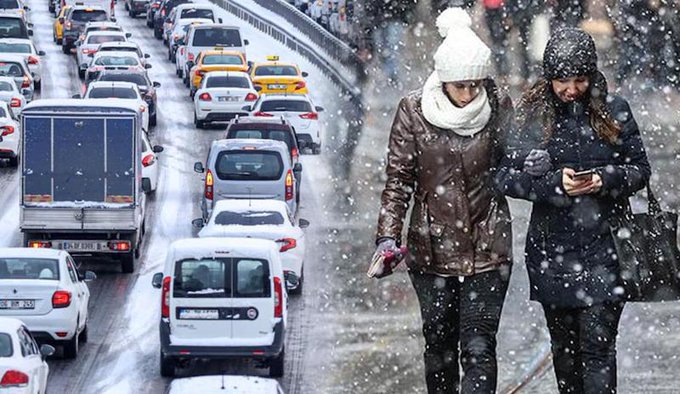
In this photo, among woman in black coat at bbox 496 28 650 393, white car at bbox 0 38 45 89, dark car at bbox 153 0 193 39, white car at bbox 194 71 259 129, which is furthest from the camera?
dark car at bbox 153 0 193 39

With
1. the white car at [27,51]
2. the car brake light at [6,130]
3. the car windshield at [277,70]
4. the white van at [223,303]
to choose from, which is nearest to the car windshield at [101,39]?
the white car at [27,51]

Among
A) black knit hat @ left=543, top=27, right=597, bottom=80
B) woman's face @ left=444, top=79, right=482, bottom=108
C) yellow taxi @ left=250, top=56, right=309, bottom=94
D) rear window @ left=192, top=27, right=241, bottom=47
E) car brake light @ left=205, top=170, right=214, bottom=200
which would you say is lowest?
rear window @ left=192, top=27, right=241, bottom=47

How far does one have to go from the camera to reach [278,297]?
73.8ft

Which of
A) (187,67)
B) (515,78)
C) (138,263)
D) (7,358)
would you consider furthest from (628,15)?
(7,358)

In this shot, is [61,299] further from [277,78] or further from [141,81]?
[277,78]

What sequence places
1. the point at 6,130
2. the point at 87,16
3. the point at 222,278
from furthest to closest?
the point at 87,16 → the point at 6,130 → the point at 222,278

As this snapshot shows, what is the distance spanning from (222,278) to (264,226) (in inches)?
209

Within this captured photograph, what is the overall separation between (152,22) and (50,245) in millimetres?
54203

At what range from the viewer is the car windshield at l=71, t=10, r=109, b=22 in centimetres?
7250

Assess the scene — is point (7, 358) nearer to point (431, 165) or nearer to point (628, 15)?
point (431, 165)

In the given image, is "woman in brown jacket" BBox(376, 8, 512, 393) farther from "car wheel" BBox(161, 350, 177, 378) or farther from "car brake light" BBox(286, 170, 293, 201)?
"car brake light" BBox(286, 170, 293, 201)

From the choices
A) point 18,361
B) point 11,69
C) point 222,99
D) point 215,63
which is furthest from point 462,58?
point 215,63

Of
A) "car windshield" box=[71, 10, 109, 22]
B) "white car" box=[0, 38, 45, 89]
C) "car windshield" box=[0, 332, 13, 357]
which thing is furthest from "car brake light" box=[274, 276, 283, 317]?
"car windshield" box=[71, 10, 109, 22]

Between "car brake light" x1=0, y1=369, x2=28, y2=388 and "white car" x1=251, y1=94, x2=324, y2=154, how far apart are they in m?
25.0
